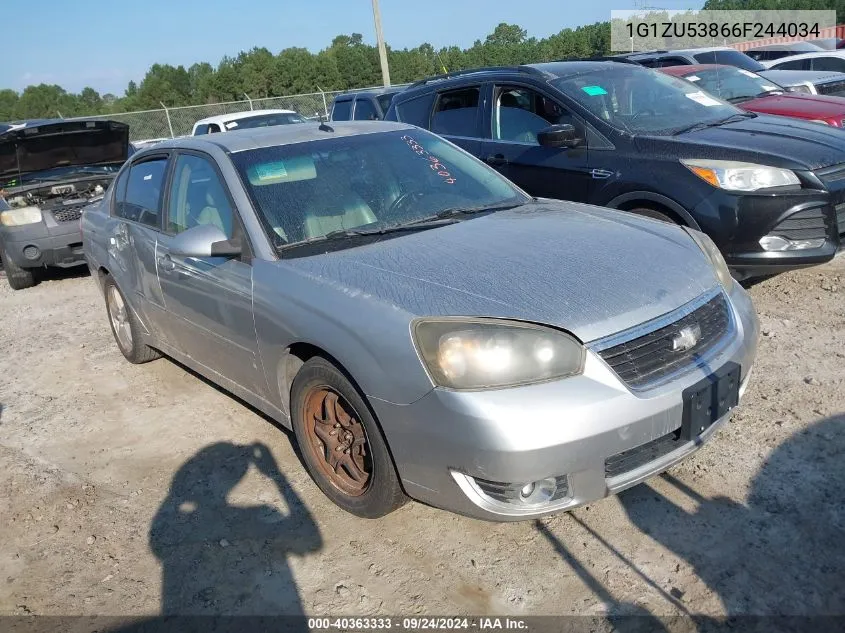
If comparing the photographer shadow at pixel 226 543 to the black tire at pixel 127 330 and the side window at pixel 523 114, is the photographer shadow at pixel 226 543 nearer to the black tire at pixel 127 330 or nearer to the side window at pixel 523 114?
the black tire at pixel 127 330

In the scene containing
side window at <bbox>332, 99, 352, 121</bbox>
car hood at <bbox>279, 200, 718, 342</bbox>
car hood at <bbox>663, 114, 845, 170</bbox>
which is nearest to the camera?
car hood at <bbox>279, 200, 718, 342</bbox>

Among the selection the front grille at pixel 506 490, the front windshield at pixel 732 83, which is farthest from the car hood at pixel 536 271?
the front windshield at pixel 732 83

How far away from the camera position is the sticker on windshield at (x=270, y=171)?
361cm

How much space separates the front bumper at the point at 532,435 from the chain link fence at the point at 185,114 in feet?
82.9

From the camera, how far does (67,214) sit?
8.02 m

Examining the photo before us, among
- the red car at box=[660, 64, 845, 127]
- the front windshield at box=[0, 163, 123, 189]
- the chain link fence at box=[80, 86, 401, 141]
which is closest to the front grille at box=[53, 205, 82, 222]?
the front windshield at box=[0, 163, 123, 189]

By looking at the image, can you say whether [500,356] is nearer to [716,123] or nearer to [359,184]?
[359,184]

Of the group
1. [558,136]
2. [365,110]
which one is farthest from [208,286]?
[365,110]

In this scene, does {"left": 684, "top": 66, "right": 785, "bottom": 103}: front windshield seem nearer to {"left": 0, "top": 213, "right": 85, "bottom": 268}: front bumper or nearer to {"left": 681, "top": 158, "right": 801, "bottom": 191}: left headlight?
{"left": 681, "top": 158, "right": 801, "bottom": 191}: left headlight

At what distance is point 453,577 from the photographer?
9.06 feet

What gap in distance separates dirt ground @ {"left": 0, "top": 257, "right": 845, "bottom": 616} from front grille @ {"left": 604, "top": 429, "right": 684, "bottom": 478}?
1.19 feet

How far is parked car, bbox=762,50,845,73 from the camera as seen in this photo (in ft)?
45.7

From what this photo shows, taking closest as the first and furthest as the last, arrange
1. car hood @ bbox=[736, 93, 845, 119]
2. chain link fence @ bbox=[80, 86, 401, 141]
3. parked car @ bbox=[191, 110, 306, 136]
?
car hood @ bbox=[736, 93, 845, 119] < parked car @ bbox=[191, 110, 306, 136] < chain link fence @ bbox=[80, 86, 401, 141]

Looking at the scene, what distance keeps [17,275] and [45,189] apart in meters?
1.04
